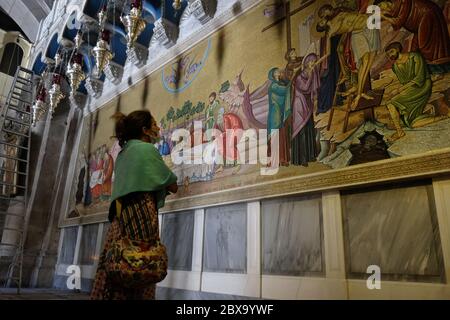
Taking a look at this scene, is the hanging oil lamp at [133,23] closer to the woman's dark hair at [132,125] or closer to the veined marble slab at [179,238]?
the veined marble slab at [179,238]

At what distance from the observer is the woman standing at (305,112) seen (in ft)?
10.2

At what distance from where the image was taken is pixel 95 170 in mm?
6707

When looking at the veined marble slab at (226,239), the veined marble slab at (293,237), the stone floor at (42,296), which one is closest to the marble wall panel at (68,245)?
the stone floor at (42,296)

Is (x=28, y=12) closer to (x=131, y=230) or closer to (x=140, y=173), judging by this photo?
(x=140, y=173)

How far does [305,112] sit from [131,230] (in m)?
2.06

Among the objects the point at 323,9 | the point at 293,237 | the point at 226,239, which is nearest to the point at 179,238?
the point at 226,239

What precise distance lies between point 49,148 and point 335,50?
7.37m

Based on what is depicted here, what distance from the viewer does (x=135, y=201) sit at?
194cm

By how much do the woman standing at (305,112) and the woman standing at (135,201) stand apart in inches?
58.4

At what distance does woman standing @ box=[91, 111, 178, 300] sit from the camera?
188 centimetres

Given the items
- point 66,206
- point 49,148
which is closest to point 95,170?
point 66,206

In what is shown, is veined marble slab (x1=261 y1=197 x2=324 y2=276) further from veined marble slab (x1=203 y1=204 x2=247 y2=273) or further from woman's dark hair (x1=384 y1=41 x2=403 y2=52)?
woman's dark hair (x1=384 y1=41 x2=403 y2=52)

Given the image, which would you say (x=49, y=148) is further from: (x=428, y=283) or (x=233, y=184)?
(x=428, y=283)

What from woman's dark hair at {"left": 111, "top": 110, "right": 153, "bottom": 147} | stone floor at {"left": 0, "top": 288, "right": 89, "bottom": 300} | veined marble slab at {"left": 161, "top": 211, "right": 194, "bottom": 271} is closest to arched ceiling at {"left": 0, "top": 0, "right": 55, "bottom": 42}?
stone floor at {"left": 0, "top": 288, "right": 89, "bottom": 300}
